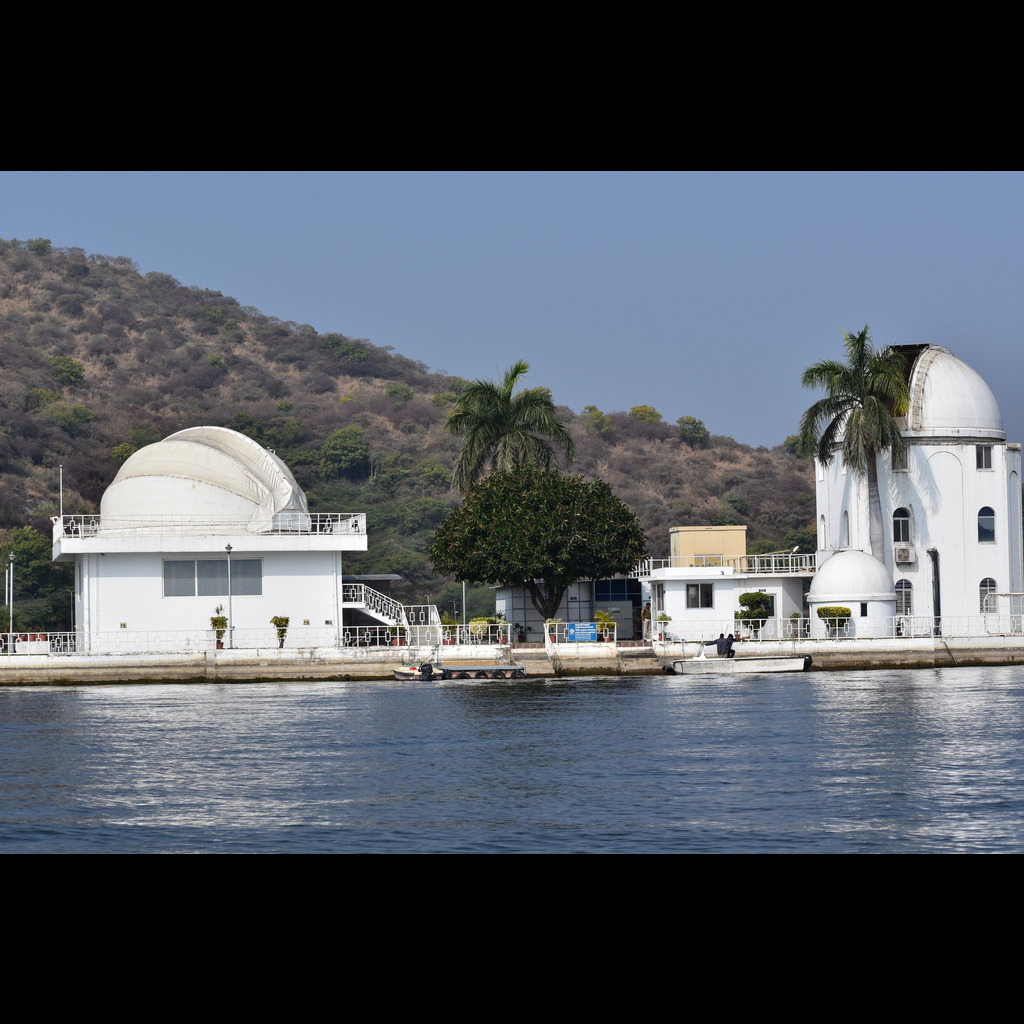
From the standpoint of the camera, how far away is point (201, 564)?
55688mm

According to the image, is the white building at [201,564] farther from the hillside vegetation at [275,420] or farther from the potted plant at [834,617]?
the hillside vegetation at [275,420]

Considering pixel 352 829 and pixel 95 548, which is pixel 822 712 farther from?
pixel 95 548

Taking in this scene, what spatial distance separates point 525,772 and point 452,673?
25.7 meters

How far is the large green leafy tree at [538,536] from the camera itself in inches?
2255

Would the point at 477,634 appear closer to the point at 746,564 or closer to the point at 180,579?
the point at 180,579

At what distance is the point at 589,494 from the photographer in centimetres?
5978

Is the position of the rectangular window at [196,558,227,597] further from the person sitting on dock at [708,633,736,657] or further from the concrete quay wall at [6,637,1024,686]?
the person sitting on dock at [708,633,736,657]

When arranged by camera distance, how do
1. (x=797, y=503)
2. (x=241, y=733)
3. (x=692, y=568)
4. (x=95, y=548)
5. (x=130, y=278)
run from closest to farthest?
(x=241, y=733) → (x=95, y=548) → (x=692, y=568) → (x=797, y=503) → (x=130, y=278)

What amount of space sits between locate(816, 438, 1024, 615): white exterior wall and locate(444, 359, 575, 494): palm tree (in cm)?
1349

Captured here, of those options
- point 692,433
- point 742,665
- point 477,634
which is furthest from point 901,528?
point 692,433

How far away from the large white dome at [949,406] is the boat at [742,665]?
44.9 feet
